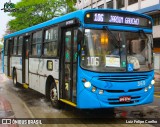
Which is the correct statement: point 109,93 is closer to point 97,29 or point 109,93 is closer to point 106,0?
point 97,29

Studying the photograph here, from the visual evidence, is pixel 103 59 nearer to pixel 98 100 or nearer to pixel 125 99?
pixel 98 100

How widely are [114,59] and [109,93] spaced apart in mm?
868

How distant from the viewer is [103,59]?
8.16m

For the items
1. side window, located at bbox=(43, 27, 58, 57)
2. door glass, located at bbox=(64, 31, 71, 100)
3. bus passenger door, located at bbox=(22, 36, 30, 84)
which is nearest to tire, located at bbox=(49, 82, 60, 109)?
door glass, located at bbox=(64, 31, 71, 100)

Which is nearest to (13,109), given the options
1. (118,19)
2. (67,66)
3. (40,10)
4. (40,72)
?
(40,72)

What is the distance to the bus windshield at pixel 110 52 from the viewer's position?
813cm

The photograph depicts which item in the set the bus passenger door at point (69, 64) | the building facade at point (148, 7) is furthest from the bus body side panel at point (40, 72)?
the building facade at point (148, 7)

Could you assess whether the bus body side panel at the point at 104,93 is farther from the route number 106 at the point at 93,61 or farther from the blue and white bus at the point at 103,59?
the route number 106 at the point at 93,61

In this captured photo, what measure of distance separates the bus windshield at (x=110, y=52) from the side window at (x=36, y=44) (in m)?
4.00

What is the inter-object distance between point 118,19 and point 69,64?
5.97ft

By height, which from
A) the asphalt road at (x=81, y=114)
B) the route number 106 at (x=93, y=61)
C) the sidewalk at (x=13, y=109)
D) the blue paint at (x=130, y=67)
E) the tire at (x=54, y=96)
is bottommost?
the asphalt road at (x=81, y=114)

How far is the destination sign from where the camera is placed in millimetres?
8289

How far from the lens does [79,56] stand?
8188 mm

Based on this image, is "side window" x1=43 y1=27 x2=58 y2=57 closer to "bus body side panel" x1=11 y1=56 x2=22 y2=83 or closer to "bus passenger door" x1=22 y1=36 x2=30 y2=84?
"bus passenger door" x1=22 y1=36 x2=30 y2=84
